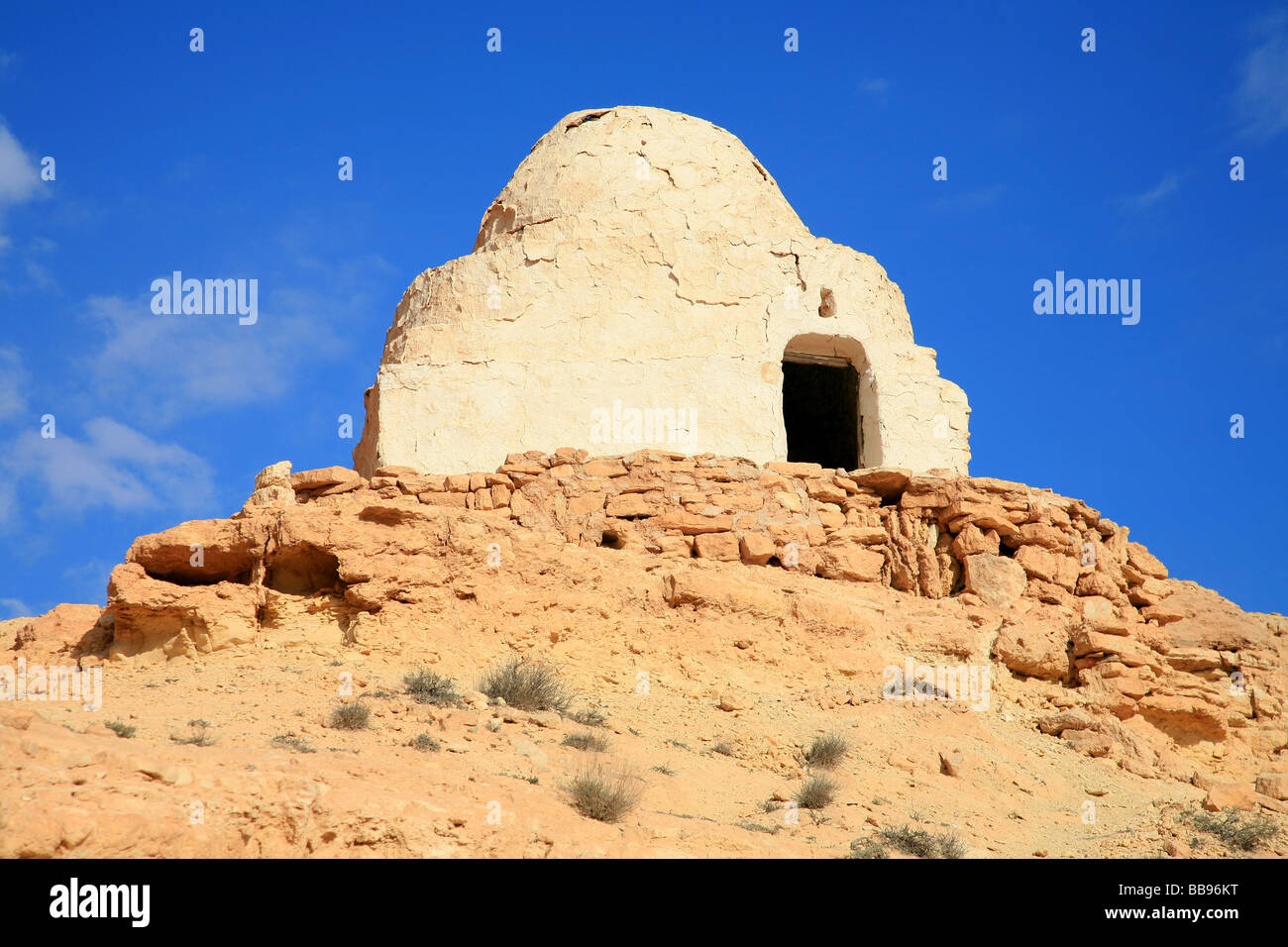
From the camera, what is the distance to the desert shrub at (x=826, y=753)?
8.36 metres

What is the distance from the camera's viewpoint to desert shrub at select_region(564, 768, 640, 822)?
21.3ft

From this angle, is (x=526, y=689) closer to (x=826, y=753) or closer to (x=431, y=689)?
(x=431, y=689)

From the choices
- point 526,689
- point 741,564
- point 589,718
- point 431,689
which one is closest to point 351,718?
point 431,689

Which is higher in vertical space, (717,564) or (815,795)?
(717,564)

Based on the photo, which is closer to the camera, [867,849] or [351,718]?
[867,849]

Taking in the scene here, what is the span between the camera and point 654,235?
39.8 ft

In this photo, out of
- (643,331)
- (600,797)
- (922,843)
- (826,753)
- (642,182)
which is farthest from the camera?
(642,182)

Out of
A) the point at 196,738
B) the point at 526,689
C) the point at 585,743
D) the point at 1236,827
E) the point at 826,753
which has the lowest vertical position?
the point at 1236,827

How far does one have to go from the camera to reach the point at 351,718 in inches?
290

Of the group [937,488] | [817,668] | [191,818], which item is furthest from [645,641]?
[191,818]

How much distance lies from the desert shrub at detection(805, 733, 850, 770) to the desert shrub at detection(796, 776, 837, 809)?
1.90ft

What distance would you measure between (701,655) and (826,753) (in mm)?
1640

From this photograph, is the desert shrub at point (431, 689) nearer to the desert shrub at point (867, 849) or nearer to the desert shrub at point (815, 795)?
the desert shrub at point (815, 795)
